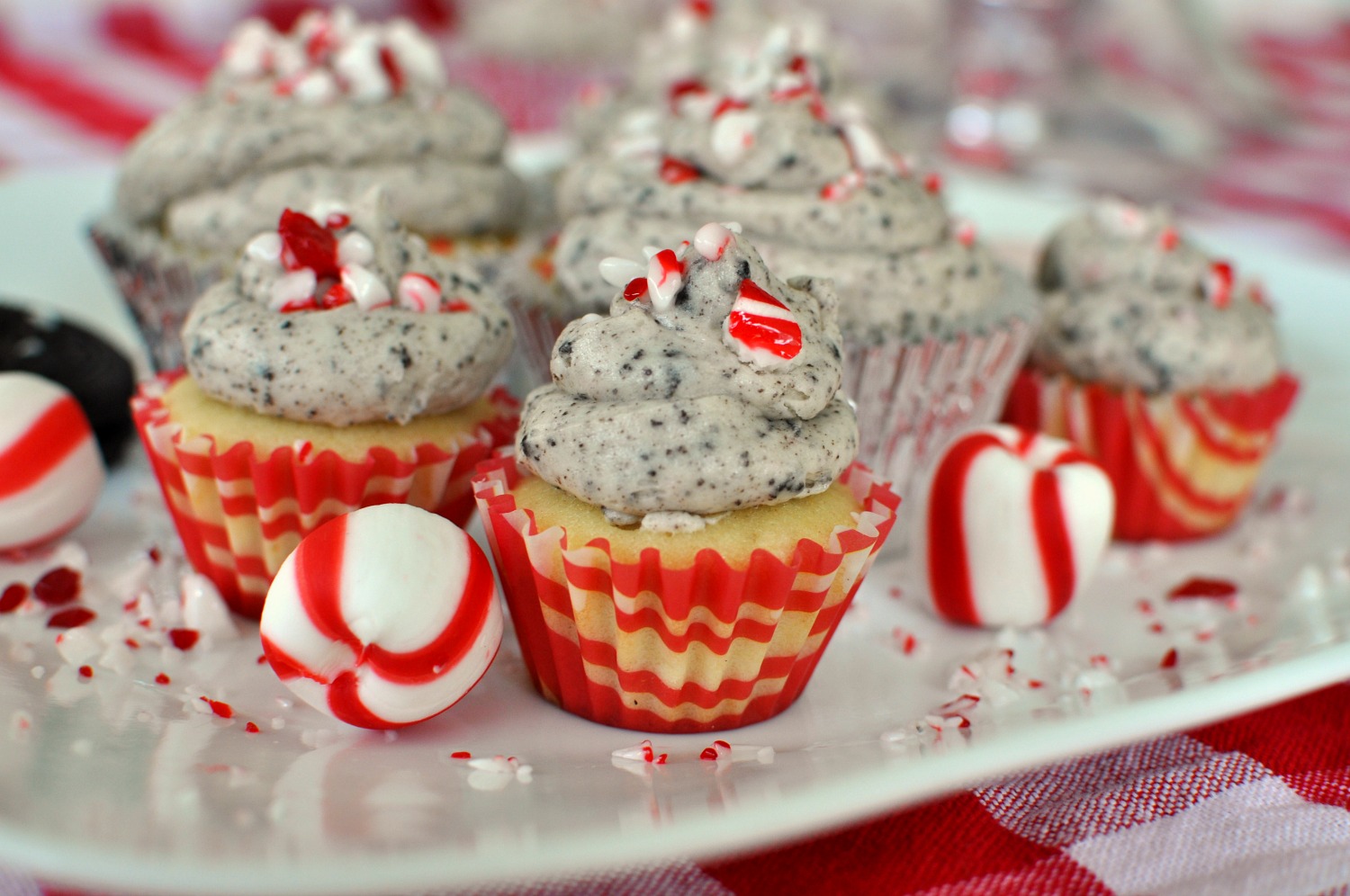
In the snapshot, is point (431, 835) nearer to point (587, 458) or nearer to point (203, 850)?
point (203, 850)

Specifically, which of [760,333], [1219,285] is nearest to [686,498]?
[760,333]

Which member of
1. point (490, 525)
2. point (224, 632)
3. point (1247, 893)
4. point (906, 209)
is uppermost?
point (906, 209)

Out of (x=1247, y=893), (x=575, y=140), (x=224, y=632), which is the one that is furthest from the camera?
(x=575, y=140)

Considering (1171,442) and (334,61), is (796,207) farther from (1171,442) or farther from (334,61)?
(334,61)

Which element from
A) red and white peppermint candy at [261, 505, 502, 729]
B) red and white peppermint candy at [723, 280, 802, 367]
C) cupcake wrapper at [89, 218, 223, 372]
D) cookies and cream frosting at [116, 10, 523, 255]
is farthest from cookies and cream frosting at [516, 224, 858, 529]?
cupcake wrapper at [89, 218, 223, 372]

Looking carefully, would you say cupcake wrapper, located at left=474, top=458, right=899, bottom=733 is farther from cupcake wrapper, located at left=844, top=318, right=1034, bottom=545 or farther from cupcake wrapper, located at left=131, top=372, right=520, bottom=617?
cupcake wrapper, located at left=844, top=318, right=1034, bottom=545

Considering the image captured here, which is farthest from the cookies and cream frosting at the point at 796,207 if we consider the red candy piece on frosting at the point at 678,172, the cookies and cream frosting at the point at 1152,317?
the cookies and cream frosting at the point at 1152,317

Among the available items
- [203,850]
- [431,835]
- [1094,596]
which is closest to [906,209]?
[1094,596]
